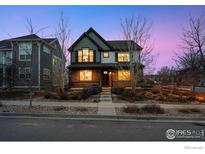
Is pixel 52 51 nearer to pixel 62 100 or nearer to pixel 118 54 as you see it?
pixel 118 54

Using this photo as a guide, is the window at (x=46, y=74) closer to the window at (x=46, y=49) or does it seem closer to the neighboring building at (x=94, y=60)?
the window at (x=46, y=49)

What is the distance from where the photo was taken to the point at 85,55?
26.0 meters

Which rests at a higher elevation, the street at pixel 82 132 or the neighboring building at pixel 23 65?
the neighboring building at pixel 23 65

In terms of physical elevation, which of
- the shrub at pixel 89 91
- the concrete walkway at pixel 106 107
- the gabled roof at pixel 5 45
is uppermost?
the gabled roof at pixel 5 45

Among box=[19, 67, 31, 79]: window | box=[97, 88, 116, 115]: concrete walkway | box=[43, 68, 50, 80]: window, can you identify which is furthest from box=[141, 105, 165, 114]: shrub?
box=[43, 68, 50, 80]: window

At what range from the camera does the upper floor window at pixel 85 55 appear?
25938 mm

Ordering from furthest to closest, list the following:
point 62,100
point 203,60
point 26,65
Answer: point 26,65
point 62,100
point 203,60

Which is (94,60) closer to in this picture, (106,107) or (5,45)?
(5,45)

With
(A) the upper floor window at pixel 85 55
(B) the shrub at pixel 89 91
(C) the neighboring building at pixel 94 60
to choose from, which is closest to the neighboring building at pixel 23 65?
(C) the neighboring building at pixel 94 60

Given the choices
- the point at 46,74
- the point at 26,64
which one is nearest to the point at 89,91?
the point at 26,64

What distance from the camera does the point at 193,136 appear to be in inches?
262

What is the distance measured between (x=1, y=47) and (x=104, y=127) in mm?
24111
